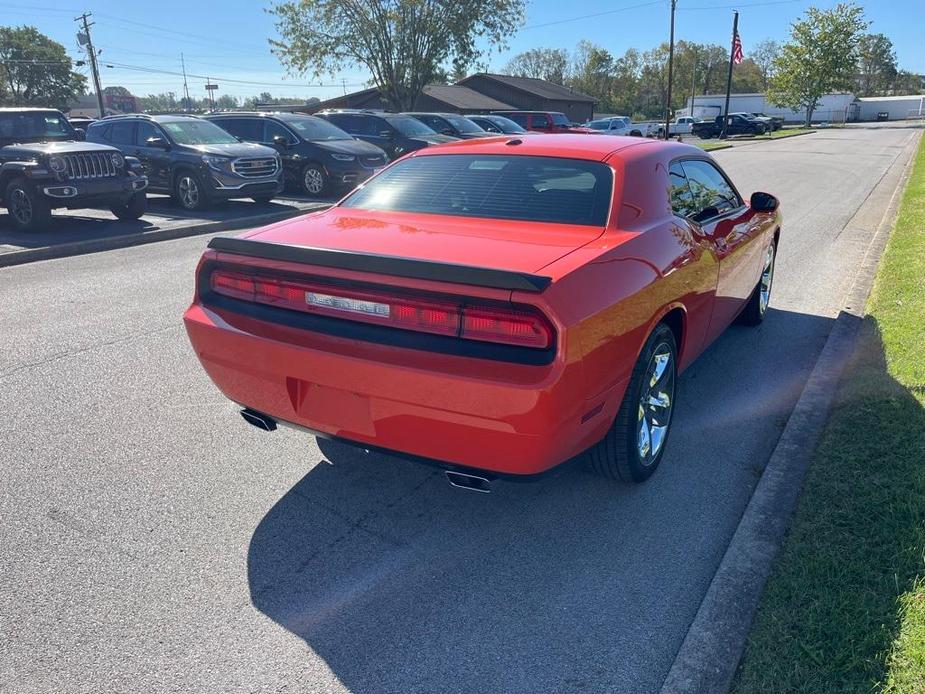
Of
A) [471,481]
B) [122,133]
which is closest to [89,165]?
[122,133]

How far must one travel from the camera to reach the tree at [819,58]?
202 ft

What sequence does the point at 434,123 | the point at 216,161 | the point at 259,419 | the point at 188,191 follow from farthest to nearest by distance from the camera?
the point at 434,123, the point at 188,191, the point at 216,161, the point at 259,419

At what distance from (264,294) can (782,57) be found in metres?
74.7

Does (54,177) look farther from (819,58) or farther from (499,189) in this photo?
(819,58)

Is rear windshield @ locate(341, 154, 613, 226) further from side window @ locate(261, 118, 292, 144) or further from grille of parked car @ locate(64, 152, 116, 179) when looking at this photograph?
side window @ locate(261, 118, 292, 144)

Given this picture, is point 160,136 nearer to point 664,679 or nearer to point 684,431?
point 684,431

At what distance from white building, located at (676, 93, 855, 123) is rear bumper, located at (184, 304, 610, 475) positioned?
265 ft

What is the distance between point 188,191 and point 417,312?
12168 millimetres

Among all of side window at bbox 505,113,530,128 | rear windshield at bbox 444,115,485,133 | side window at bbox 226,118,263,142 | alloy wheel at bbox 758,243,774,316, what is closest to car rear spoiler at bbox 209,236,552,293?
alloy wheel at bbox 758,243,774,316

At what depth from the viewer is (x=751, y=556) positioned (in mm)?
3021

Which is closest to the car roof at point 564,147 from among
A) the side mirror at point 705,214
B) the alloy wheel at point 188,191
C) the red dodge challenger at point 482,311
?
the red dodge challenger at point 482,311

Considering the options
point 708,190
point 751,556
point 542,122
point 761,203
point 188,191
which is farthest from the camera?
point 542,122

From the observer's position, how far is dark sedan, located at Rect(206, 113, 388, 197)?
49.5 ft

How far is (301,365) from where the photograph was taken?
118 inches
